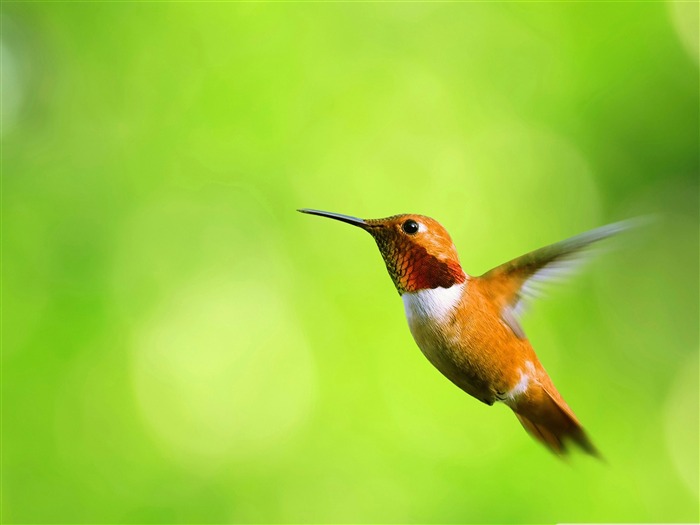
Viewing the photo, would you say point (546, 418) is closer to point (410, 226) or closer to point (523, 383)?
point (523, 383)

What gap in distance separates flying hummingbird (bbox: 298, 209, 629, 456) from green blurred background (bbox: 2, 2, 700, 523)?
2.47 metres

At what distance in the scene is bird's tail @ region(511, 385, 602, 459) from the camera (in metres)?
1.00

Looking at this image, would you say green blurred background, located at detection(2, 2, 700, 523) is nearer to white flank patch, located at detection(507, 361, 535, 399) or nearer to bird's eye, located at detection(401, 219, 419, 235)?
white flank patch, located at detection(507, 361, 535, 399)

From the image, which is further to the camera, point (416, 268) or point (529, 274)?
point (529, 274)

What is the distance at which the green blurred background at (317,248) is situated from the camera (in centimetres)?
375

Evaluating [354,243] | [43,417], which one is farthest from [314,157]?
[43,417]

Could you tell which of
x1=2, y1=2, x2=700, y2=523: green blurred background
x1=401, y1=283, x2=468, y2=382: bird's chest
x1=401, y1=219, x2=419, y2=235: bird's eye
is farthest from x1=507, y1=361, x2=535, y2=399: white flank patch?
x1=2, y1=2, x2=700, y2=523: green blurred background

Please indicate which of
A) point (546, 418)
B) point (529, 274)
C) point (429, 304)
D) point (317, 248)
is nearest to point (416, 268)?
point (429, 304)

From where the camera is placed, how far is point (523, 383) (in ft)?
3.34

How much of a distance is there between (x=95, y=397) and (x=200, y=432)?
541mm

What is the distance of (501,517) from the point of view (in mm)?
3451

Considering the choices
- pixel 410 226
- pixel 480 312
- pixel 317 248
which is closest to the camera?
pixel 410 226

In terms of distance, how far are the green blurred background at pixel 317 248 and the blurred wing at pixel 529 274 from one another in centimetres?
246

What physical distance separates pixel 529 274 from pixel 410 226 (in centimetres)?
25
